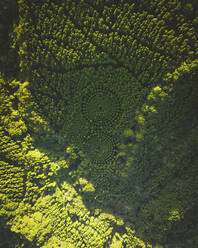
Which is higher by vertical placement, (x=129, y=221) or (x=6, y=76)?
(x=6, y=76)

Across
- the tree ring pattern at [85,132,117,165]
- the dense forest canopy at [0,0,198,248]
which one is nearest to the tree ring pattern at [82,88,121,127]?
the dense forest canopy at [0,0,198,248]

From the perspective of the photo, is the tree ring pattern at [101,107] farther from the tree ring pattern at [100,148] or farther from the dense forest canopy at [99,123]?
the tree ring pattern at [100,148]

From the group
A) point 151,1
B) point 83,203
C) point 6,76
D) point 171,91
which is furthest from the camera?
point 83,203

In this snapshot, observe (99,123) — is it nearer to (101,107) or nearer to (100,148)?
(101,107)

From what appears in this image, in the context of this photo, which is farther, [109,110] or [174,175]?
[174,175]

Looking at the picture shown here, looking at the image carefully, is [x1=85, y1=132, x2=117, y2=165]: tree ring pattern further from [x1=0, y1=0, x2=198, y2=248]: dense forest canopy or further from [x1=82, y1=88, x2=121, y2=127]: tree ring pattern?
[x1=82, y1=88, x2=121, y2=127]: tree ring pattern

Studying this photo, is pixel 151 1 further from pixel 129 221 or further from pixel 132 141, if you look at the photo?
pixel 129 221

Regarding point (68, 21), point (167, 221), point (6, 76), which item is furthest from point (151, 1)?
point (167, 221)
